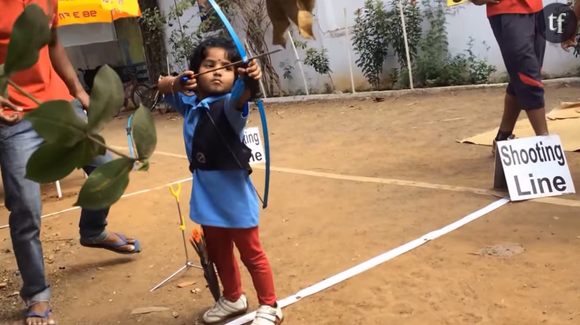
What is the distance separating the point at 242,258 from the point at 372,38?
24.1 ft

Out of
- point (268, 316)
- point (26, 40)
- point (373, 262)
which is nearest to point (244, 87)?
point (268, 316)

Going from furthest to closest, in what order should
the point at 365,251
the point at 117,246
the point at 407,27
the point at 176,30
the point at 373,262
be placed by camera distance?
the point at 176,30
the point at 407,27
the point at 117,246
the point at 365,251
the point at 373,262

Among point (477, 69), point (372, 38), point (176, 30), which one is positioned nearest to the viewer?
A: point (477, 69)

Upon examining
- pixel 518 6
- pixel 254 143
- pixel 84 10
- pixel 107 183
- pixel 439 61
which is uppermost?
pixel 84 10

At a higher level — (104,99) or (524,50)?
(104,99)

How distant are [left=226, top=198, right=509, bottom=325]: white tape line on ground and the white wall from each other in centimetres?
401

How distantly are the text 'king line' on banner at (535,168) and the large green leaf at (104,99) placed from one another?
298 centimetres

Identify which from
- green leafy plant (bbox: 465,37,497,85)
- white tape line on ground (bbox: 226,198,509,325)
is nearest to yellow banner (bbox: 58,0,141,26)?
green leafy plant (bbox: 465,37,497,85)

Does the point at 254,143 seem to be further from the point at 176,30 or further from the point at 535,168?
the point at 176,30

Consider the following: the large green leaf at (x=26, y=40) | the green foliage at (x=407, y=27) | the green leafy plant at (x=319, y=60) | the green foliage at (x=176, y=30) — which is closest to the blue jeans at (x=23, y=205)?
the large green leaf at (x=26, y=40)

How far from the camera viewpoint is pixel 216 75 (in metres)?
2.24

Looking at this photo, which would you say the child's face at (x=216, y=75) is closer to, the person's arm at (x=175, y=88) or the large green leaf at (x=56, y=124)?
the person's arm at (x=175, y=88)

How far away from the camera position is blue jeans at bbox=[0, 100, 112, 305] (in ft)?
8.10

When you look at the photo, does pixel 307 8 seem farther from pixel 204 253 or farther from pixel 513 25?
pixel 513 25
